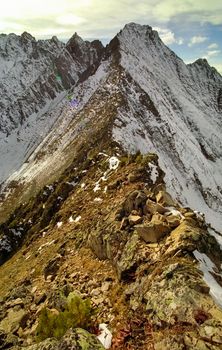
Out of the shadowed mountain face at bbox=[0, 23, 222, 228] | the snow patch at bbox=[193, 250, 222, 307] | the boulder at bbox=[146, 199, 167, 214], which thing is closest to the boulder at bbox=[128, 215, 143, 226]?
the boulder at bbox=[146, 199, 167, 214]

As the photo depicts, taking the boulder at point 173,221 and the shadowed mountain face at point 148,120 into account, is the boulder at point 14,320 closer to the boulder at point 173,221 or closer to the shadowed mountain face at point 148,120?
the boulder at point 173,221

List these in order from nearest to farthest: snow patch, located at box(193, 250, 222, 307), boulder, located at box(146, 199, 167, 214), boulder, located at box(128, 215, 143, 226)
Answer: snow patch, located at box(193, 250, 222, 307) < boulder, located at box(128, 215, 143, 226) < boulder, located at box(146, 199, 167, 214)

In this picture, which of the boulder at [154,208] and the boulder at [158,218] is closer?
the boulder at [158,218]

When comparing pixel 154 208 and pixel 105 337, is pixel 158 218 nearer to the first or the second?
pixel 154 208

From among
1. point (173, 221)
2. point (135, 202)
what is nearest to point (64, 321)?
point (173, 221)

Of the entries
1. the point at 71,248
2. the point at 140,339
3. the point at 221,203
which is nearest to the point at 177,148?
the point at 221,203

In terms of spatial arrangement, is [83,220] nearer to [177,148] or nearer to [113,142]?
[113,142]

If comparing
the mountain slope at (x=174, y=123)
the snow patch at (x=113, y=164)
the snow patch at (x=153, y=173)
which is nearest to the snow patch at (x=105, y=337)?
the snow patch at (x=153, y=173)

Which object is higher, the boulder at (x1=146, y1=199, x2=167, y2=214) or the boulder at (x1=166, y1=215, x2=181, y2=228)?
the boulder at (x1=146, y1=199, x2=167, y2=214)

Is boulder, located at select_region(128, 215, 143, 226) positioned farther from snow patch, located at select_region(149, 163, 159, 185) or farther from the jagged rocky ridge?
snow patch, located at select_region(149, 163, 159, 185)
